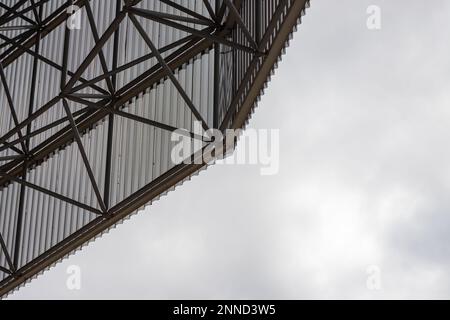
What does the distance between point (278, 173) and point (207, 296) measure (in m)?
8.96

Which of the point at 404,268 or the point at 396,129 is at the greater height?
the point at 396,129

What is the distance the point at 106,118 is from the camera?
27562mm

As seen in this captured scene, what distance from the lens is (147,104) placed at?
26.4 m

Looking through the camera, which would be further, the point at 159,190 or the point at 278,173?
the point at 278,173

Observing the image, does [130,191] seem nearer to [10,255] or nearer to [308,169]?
[10,255]

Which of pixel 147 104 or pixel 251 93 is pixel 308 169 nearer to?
pixel 147 104

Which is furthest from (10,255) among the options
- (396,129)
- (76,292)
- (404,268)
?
(76,292)

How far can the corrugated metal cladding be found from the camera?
77.2 ft

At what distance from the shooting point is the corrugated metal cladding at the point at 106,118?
77.2ft
